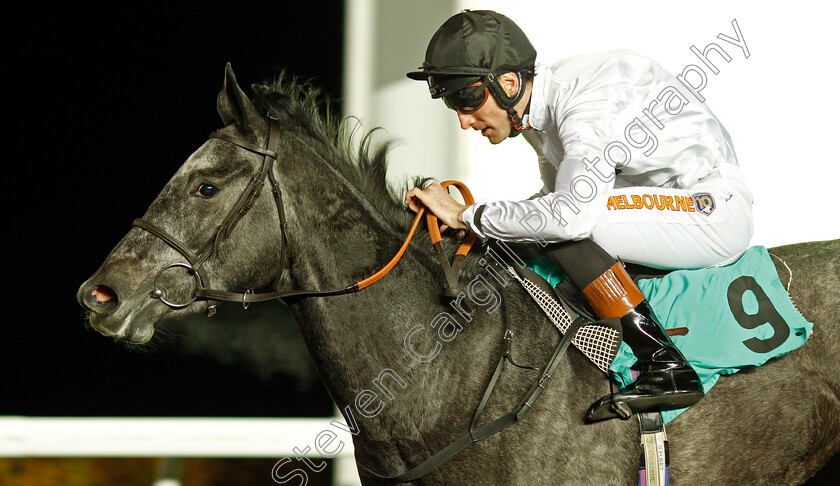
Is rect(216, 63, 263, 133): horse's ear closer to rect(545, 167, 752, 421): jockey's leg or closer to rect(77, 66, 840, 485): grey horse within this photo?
rect(77, 66, 840, 485): grey horse

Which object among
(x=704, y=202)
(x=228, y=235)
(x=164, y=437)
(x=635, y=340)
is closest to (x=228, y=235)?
(x=228, y=235)

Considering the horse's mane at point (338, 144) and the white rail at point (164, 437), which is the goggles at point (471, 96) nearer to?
the horse's mane at point (338, 144)

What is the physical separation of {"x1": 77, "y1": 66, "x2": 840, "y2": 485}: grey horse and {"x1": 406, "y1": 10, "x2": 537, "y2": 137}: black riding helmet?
0.43m

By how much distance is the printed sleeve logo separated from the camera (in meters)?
2.19

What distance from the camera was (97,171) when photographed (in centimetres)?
400

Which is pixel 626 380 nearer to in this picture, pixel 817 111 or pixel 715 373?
pixel 715 373

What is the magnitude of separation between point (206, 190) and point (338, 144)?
489 millimetres

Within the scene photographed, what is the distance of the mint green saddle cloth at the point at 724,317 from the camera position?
2.11 metres

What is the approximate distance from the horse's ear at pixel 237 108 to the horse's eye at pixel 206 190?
0.69 feet

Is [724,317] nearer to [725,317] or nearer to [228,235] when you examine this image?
[725,317]

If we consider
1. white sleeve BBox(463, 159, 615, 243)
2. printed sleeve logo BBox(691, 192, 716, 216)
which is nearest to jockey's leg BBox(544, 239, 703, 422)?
white sleeve BBox(463, 159, 615, 243)

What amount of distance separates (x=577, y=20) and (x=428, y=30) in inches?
35.4

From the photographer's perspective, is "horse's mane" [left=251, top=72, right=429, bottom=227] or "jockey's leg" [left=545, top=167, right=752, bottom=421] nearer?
"jockey's leg" [left=545, top=167, right=752, bottom=421]

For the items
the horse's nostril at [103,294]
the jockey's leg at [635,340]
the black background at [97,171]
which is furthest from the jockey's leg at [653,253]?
the black background at [97,171]
